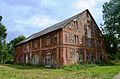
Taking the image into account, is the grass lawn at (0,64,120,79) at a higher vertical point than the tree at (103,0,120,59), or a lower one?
lower

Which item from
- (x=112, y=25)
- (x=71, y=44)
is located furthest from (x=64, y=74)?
(x=112, y=25)


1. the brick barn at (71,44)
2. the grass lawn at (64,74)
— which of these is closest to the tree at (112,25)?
the brick barn at (71,44)

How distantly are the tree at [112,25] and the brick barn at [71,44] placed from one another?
172cm

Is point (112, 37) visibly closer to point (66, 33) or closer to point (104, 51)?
point (104, 51)

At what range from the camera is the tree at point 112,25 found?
44.1 m

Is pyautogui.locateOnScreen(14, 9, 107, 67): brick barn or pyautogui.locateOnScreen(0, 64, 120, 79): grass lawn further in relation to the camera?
pyautogui.locateOnScreen(14, 9, 107, 67): brick barn

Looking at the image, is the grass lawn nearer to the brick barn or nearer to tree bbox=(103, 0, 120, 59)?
the brick barn

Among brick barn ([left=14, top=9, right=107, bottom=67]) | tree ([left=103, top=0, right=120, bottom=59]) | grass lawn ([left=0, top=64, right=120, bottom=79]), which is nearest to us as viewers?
grass lawn ([left=0, top=64, right=120, bottom=79])

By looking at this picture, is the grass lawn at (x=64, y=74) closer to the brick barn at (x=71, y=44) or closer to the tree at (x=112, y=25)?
the brick barn at (x=71, y=44)

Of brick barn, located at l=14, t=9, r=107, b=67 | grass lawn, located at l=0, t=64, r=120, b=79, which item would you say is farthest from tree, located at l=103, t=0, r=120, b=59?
grass lawn, located at l=0, t=64, r=120, b=79

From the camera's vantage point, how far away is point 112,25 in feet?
147

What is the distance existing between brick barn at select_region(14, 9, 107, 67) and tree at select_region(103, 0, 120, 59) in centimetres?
172

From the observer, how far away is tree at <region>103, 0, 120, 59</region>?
44.1 meters

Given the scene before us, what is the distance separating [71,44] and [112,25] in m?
11.4
